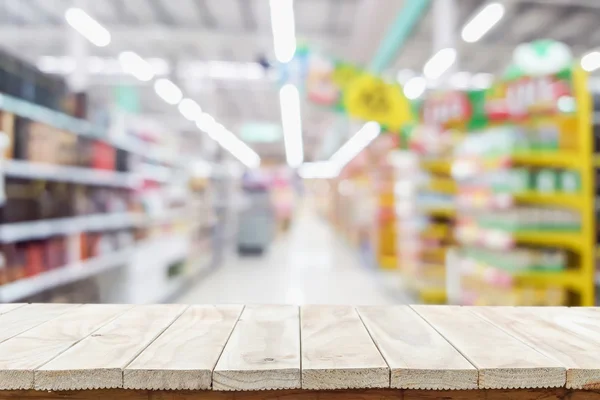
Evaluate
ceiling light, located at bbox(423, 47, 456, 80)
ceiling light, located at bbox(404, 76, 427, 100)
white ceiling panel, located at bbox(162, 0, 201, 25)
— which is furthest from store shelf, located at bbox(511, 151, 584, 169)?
ceiling light, located at bbox(404, 76, 427, 100)

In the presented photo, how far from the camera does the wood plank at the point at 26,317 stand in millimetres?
1238

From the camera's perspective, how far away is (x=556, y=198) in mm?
4129

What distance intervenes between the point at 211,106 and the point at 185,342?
37.5ft

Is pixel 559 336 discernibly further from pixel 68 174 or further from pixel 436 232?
pixel 436 232

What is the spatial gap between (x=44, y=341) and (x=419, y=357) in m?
0.90

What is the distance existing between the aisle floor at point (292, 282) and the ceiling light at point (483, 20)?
4.51 metres

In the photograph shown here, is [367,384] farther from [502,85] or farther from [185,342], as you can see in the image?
[502,85]

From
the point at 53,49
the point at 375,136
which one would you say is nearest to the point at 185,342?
the point at 375,136

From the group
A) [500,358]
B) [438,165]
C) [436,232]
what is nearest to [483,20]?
[438,165]

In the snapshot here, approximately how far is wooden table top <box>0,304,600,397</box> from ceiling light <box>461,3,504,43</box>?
6.69 metres

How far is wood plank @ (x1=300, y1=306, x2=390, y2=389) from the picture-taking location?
0.96m

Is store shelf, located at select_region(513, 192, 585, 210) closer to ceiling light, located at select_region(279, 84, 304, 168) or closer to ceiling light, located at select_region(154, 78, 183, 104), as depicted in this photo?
ceiling light, located at select_region(279, 84, 304, 168)

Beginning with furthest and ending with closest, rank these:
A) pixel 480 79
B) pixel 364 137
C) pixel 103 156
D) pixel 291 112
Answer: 1. pixel 364 137
2. pixel 480 79
3. pixel 291 112
4. pixel 103 156

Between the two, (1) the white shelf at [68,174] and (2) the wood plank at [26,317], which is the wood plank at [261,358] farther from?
(1) the white shelf at [68,174]
